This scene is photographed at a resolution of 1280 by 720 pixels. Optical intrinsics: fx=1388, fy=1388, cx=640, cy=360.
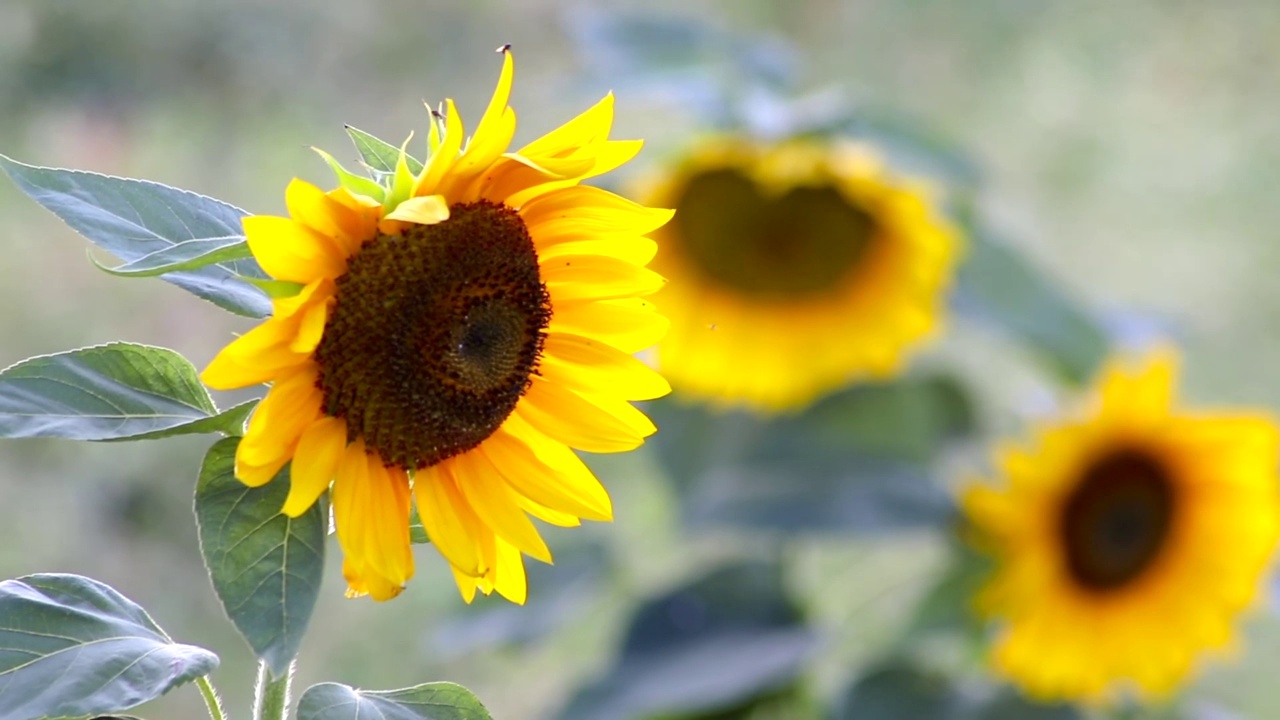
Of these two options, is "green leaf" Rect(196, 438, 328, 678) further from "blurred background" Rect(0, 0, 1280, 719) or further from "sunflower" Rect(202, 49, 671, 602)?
"blurred background" Rect(0, 0, 1280, 719)

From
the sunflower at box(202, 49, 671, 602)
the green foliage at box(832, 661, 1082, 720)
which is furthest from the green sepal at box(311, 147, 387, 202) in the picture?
the green foliage at box(832, 661, 1082, 720)

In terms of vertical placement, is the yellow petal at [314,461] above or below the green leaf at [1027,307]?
below

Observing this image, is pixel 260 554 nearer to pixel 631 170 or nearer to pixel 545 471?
pixel 545 471

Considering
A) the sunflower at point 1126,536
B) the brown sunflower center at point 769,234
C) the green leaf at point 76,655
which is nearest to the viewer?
the green leaf at point 76,655

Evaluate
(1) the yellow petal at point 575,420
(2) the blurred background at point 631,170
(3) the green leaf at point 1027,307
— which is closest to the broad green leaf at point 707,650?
(2) the blurred background at point 631,170

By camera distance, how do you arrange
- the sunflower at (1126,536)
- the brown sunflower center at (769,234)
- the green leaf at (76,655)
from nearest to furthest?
the green leaf at (76,655), the sunflower at (1126,536), the brown sunflower center at (769,234)

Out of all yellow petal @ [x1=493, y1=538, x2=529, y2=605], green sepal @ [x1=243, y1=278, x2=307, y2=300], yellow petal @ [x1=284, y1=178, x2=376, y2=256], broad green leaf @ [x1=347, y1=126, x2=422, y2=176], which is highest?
broad green leaf @ [x1=347, y1=126, x2=422, y2=176]

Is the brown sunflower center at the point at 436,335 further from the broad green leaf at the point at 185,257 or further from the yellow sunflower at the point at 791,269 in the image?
the yellow sunflower at the point at 791,269

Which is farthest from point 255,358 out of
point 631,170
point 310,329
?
point 631,170

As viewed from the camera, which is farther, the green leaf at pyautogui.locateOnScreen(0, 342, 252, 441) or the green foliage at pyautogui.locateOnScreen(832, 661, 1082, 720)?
the green foliage at pyautogui.locateOnScreen(832, 661, 1082, 720)
